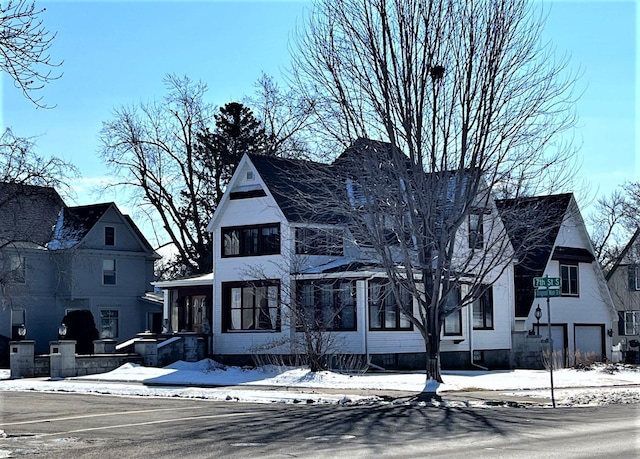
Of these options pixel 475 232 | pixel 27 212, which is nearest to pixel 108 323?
pixel 27 212

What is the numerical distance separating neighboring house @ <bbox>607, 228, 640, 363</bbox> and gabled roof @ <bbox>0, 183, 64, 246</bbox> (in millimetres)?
35533

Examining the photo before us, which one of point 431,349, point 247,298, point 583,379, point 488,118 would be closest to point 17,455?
point 431,349

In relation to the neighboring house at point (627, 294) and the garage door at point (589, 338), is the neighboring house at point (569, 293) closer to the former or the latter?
the garage door at point (589, 338)

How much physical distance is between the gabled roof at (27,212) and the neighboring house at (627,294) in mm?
35533

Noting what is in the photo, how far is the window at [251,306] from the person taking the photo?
39.2m

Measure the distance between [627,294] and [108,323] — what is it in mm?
33618

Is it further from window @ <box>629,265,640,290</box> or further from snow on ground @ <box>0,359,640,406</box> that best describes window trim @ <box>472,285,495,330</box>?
window @ <box>629,265,640,290</box>

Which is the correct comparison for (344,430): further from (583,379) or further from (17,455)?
(583,379)

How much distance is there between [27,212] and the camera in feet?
166

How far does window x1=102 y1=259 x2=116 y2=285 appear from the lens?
55188 millimetres

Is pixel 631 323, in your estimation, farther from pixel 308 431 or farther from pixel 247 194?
pixel 308 431

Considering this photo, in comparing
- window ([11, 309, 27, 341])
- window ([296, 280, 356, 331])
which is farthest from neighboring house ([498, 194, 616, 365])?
window ([11, 309, 27, 341])

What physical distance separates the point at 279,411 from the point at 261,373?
12.3 metres

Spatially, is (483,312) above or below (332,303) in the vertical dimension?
below
